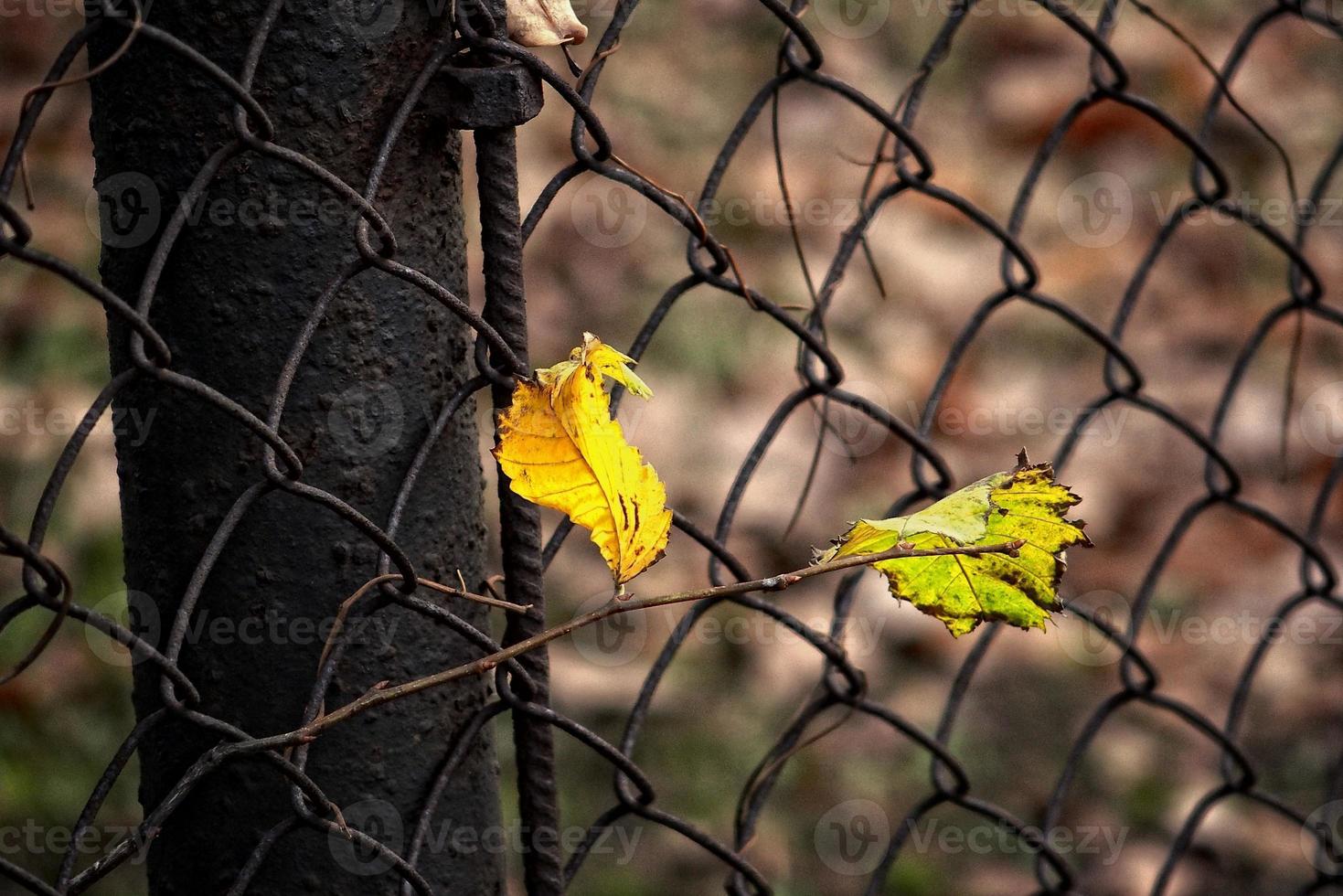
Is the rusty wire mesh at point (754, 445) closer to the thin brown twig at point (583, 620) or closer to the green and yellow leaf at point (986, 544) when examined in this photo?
the thin brown twig at point (583, 620)

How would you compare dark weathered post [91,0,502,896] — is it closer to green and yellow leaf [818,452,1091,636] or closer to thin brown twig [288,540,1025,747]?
thin brown twig [288,540,1025,747]

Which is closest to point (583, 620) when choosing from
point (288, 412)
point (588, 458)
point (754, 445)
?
point (588, 458)

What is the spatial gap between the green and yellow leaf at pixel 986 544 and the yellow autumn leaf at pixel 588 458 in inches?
4.4

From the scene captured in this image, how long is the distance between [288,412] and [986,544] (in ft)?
1.32

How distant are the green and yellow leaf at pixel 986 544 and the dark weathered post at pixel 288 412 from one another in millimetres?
253

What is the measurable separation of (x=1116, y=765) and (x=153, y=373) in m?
1.57

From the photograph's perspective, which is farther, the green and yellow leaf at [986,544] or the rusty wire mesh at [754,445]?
the green and yellow leaf at [986,544]

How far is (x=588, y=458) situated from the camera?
68 centimetres

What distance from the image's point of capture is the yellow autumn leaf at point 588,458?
0.66 m

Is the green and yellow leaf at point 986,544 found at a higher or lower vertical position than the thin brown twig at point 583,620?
higher

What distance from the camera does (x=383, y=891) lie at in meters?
0.72

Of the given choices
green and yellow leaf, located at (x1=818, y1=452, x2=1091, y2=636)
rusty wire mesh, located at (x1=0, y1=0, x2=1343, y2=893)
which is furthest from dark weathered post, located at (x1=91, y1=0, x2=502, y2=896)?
green and yellow leaf, located at (x1=818, y1=452, x2=1091, y2=636)

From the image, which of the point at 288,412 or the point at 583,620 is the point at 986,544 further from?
the point at 288,412

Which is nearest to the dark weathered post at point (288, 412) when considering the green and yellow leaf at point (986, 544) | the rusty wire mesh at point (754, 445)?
the rusty wire mesh at point (754, 445)
